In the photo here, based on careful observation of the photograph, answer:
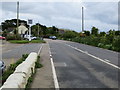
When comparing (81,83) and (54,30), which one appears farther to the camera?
(54,30)

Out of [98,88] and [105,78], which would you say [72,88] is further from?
[105,78]

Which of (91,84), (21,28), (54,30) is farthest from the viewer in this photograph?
(54,30)

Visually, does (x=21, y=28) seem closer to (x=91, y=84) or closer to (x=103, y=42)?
(x=103, y=42)

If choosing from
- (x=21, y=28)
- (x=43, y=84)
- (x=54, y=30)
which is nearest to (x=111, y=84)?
(x=43, y=84)

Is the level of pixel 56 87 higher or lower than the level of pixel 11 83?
lower

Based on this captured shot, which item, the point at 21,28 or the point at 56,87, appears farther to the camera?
the point at 21,28

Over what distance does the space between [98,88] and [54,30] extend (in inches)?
4548

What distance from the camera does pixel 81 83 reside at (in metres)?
9.17

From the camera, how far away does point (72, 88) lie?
8.28 m

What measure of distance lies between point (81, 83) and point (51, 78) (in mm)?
1656

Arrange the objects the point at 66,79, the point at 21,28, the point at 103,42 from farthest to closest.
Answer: the point at 21,28, the point at 103,42, the point at 66,79

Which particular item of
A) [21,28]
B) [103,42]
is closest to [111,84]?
[103,42]

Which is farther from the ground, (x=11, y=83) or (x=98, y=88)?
(x=11, y=83)

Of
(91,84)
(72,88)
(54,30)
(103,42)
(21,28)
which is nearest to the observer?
(72,88)
